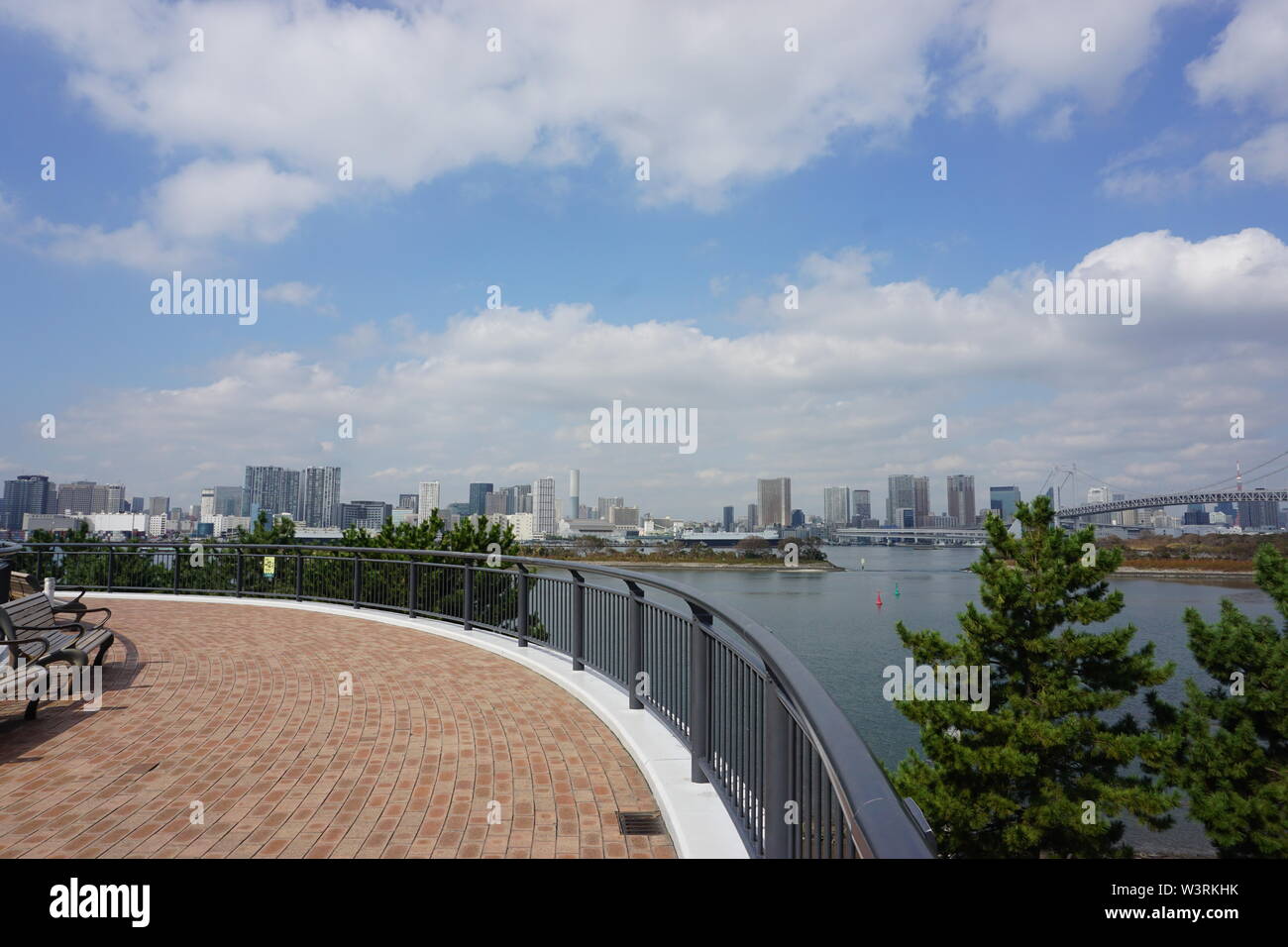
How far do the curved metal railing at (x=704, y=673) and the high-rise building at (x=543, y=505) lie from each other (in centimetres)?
6626

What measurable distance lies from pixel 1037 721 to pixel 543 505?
61326mm

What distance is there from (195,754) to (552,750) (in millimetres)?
2324

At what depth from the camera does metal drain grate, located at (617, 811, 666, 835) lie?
12.3ft

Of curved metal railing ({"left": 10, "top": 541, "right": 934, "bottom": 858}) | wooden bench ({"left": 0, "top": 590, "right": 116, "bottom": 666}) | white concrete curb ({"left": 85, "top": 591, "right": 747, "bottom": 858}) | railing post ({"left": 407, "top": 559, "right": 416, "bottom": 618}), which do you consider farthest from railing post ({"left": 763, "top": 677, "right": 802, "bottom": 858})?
railing post ({"left": 407, "top": 559, "right": 416, "bottom": 618})

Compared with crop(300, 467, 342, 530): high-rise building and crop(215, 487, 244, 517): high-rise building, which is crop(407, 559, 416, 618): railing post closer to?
crop(300, 467, 342, 530): high-rise building

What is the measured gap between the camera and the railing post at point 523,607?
8266 mm

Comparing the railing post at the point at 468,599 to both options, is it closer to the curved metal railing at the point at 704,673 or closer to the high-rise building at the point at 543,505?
the curved metal railing at the point at 704,673

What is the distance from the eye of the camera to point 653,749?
4.87 meters

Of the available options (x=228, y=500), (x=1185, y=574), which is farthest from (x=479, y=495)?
(x=1185, y=574)

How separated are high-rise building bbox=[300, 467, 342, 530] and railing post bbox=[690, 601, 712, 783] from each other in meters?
68.0

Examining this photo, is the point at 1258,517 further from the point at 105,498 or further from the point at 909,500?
the point at 105,498

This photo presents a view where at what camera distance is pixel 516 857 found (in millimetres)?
3355
